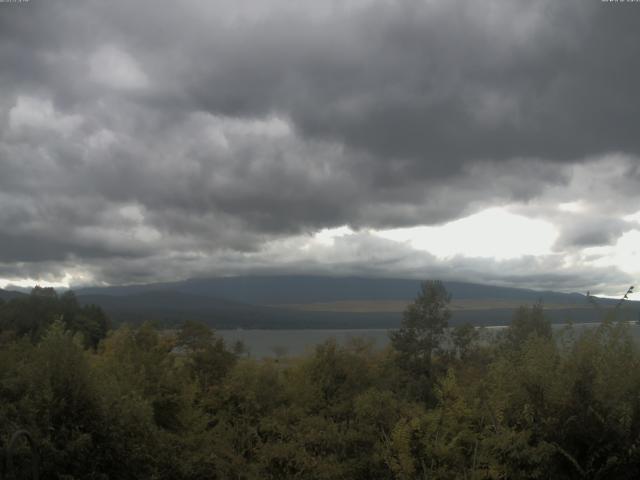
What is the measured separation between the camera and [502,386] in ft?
34.3

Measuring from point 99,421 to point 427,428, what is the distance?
5.95 metres

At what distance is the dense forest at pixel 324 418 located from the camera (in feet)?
30.1

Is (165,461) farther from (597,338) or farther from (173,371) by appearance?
(597,338)

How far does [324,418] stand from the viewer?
16484 mm

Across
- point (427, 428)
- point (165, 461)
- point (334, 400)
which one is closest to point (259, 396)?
point (334, 400)

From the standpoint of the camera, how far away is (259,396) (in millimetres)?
17953

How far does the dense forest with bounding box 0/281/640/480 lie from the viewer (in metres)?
9.16

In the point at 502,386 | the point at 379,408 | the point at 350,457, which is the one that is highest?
the point at 502,386

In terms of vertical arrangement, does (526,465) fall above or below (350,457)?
above

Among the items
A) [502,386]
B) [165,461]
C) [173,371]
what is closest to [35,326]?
[173,371]

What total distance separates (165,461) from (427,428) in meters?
5.19

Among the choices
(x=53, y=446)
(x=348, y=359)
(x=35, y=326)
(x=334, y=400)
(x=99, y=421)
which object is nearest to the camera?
(x=53, y=446)

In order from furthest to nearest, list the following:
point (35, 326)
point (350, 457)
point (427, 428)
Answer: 1. point (35, 326)
2. point (350, 457)
3. point (427, 428)

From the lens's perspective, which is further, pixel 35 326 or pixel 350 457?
pixel 35 326
